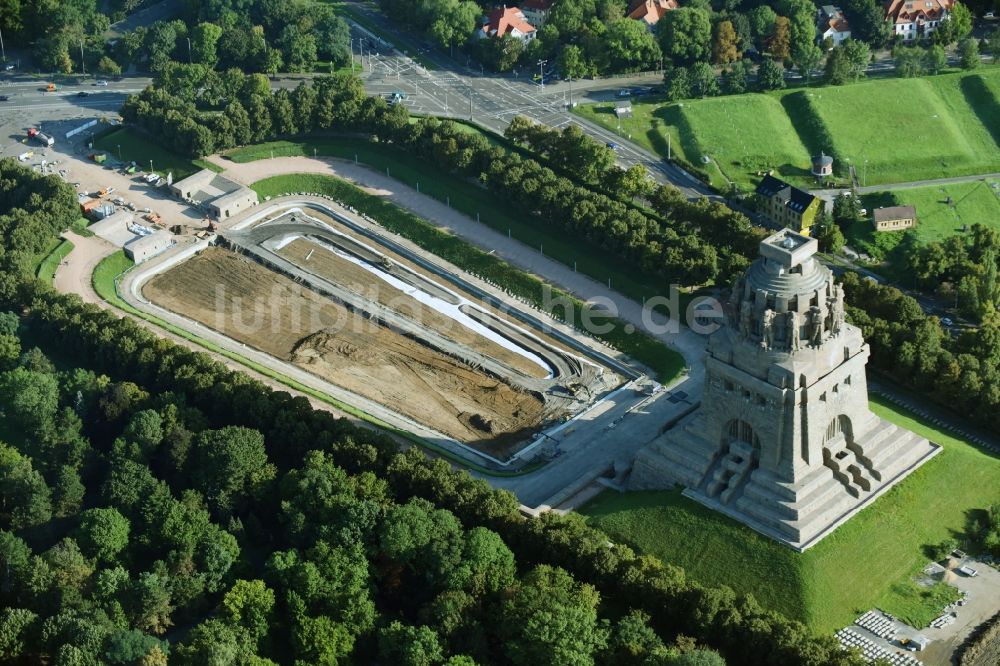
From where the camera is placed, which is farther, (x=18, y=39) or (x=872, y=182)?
(x=18, y=39)

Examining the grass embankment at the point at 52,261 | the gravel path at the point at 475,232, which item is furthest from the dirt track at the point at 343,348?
the gravel path at the point at 475,232

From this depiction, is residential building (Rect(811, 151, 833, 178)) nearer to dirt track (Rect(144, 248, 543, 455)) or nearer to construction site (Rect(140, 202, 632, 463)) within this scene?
construction site (Rect(140, 202, 632, 463))

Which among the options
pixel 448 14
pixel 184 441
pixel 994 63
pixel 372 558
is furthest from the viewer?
pixel 448 14

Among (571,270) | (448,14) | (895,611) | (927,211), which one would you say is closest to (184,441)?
(571,270)

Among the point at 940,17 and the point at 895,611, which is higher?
the point at 940,17

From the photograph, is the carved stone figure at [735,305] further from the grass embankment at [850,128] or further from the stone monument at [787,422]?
the grass embankment at [850,128]

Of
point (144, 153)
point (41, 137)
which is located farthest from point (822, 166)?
point (41, 137)

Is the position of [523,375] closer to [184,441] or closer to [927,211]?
[184,441]
